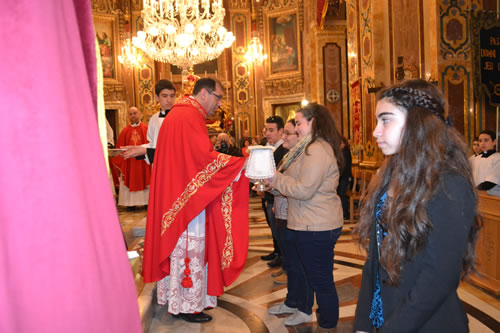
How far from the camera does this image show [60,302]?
2.18 ft

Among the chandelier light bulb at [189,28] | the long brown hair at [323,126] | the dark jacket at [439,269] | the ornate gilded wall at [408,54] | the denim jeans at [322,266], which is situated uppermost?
the chandelier light bulb at [189,28]

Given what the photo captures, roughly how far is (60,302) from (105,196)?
206 millimetres

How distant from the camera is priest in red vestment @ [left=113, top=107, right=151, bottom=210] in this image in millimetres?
8680

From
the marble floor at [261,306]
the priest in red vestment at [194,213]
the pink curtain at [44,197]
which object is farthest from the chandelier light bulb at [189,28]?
the pink curtain at [44,197]

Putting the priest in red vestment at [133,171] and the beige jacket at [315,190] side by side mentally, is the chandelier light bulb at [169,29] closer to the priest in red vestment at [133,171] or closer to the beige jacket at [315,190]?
the priest in red vestment at [133,171]

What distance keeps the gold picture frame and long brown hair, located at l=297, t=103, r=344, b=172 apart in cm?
1491

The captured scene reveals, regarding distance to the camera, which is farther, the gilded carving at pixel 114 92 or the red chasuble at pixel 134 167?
the gilded carving at pixel 114 92

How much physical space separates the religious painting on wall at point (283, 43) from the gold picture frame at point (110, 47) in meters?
6.20

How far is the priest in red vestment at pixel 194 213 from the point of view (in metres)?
3.32

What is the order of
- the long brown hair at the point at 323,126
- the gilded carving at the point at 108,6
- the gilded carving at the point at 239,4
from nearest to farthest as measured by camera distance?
the long brown hair at the point at 323,126 < the gilded carving at the point at 108,6 < the gilded carving at the point at 239,4

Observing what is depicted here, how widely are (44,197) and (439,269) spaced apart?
112cm

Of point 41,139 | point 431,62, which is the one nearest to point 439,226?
point 41,139

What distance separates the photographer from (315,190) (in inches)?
112

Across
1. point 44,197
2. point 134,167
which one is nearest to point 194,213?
point 44,197
